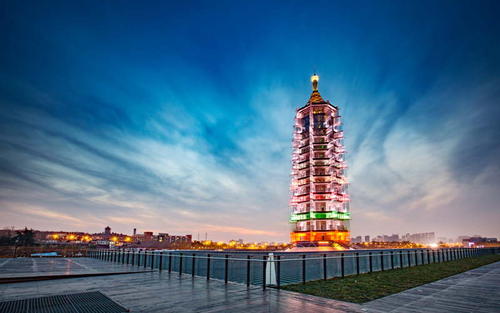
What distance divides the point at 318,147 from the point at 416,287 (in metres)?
122

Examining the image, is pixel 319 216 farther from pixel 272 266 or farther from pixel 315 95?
pixel 272 266

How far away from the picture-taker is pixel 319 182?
405ft

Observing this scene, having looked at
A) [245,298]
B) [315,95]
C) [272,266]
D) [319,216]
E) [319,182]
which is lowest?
[245,298]

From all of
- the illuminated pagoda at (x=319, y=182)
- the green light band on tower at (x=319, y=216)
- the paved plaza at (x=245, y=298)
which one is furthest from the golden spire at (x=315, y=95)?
the paved plaza at (x=245, y=298)

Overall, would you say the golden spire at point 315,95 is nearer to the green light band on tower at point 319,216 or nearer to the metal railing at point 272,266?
the green light band on tower at point 319,216

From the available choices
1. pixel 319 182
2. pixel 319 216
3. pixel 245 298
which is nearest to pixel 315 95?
pixel 319 182

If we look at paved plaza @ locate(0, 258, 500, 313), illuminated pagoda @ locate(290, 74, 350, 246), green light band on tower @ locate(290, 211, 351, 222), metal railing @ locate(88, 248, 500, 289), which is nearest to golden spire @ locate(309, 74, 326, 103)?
illuminated pagoda @ locate(290, 74, 350, 246)

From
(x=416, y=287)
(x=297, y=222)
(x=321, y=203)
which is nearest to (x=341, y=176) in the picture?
(x=321, y=203)

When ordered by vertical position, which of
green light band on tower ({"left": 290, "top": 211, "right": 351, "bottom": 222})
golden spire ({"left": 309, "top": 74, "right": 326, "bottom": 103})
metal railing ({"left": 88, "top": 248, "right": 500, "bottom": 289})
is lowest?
metal railing ({"left": 88, "top": 248, "right": 500, "bottom": 289})

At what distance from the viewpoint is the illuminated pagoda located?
11844cm

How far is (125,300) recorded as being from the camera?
25.5ft

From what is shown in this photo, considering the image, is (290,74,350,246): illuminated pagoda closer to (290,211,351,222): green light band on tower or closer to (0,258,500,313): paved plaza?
(290,211,351,222): green light band on tower

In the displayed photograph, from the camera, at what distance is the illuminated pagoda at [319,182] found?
118438 millimetres

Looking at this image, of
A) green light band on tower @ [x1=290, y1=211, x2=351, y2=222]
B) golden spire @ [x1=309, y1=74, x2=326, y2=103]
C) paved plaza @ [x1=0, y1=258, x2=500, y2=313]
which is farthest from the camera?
golden spire @ [x1=309, y1=74, x2=326, y2=103]
